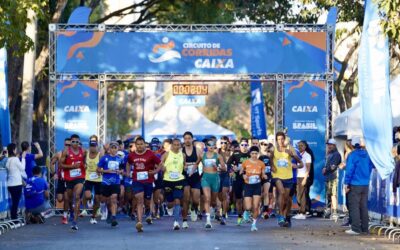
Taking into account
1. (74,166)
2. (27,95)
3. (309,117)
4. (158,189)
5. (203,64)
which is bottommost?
(158,189)

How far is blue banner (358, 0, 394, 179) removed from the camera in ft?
63.5

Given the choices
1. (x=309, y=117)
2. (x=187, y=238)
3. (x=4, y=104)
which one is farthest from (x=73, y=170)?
(x=309, y=117)

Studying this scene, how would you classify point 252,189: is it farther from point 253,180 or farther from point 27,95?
point 27,95

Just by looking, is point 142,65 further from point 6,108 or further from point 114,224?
point 114,224

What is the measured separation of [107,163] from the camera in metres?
22.8

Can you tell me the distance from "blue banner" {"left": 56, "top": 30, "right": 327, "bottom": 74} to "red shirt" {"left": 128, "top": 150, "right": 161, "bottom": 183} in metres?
6.82

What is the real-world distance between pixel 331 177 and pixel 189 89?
7.63m

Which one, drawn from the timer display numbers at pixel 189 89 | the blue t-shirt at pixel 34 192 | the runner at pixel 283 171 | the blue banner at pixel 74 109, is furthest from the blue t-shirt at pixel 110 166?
the timer display numbers at pixel 189 89

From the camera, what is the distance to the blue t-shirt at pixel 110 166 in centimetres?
2281

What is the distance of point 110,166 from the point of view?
74.8 ft

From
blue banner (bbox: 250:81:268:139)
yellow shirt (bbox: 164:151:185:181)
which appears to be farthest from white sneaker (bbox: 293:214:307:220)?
blue banner (bbox: 250:81:268:139)

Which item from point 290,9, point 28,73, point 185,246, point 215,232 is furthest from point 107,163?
point 290,9

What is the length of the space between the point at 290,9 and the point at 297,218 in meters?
11.4

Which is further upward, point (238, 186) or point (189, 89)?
point (189, 89)
